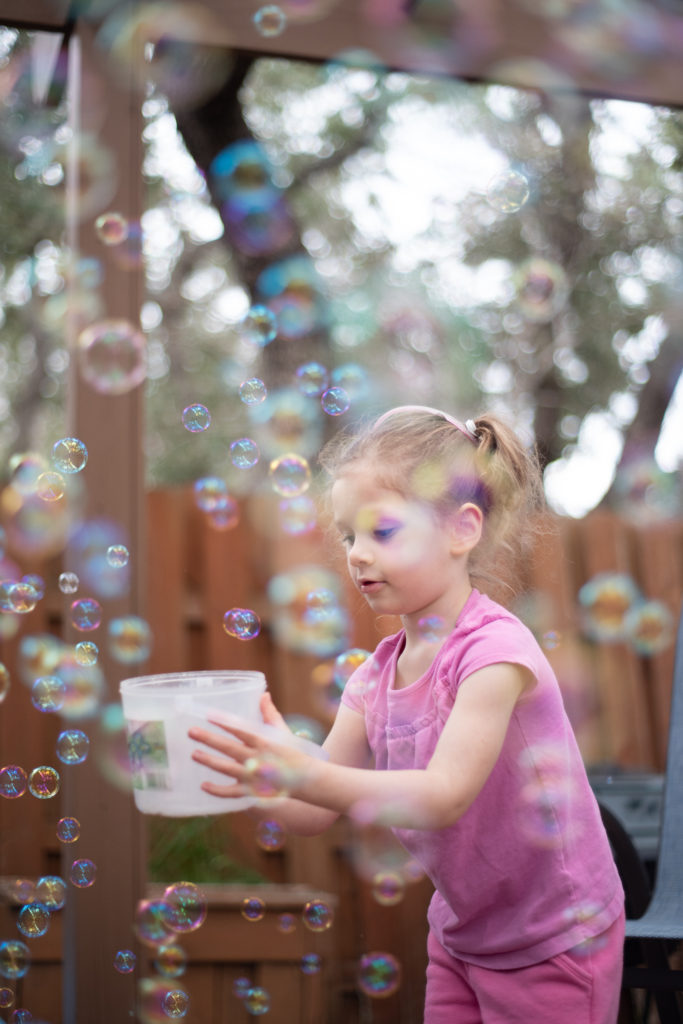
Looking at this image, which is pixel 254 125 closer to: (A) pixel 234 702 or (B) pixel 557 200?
(B) pixel 557 200

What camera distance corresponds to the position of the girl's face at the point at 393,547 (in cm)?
129

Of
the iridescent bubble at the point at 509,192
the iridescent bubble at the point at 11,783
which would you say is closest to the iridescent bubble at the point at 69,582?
the iridescent bubble at the point at 11,783

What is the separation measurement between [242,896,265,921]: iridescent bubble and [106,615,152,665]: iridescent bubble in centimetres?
55

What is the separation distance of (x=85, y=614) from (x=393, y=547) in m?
1.04

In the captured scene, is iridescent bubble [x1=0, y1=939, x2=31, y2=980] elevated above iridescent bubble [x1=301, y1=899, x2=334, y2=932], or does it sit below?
below

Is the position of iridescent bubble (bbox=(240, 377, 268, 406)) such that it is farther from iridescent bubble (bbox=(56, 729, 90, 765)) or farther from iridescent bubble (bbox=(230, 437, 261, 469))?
iridescent bubble (bbox=(56, 729, 90, 765))

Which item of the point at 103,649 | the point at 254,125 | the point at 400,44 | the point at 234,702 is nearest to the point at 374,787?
the point at 234,702

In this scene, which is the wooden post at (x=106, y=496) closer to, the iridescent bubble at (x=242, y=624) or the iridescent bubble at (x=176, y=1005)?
the iridescent bubble at (x=176, y=1005)

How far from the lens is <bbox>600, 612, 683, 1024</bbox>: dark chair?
56.2 inches

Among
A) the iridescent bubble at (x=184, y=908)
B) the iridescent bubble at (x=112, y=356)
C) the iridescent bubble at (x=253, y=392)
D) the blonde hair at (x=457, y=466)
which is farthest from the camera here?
the iridescent bubble at (x=112, y=356)

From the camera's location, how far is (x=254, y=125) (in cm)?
616

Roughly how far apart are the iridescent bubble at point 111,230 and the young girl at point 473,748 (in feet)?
3.70

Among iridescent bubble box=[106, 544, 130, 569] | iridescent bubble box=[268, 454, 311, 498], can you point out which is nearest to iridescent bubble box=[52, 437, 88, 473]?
iridescent bubble box=[106, 544, 130, 569]

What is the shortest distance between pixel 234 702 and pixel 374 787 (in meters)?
0.19
